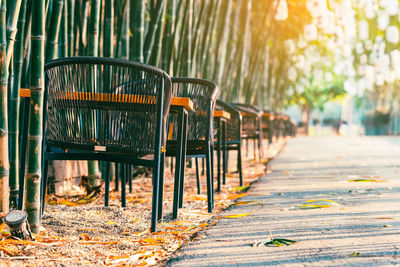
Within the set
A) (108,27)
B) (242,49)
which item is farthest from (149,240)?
(242,49)

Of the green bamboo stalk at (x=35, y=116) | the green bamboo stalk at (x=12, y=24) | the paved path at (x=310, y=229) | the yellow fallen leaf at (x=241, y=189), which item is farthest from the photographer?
the yellow fallen leaf at (x=241, y=189)

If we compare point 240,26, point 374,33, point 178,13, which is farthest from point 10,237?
point 374,33

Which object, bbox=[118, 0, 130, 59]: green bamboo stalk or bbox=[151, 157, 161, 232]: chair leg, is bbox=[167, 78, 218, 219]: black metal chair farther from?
bbox=[118, 0, 130, 59]: green bamboo stalk

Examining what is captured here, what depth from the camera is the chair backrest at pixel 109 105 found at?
2328 mm

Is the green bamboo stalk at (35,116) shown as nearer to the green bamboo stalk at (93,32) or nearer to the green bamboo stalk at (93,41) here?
the green bamboo stalk at (93,41)

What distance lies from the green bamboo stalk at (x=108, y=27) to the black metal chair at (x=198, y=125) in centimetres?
78

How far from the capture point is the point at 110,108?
7.70 feet

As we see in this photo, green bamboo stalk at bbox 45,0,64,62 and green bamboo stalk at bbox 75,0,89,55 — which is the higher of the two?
green bamboo stalk at bbox 75,0,89,55

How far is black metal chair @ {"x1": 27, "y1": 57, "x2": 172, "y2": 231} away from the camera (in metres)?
2.33

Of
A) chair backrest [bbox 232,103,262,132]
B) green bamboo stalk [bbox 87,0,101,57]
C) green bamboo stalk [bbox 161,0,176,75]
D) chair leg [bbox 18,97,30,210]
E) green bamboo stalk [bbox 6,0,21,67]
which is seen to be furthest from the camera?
chair backrest [bbox 232,103,262,132]

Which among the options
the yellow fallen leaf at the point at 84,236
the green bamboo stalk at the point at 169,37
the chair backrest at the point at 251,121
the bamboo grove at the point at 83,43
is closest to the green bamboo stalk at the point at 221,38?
the bamboo grove at the point at 83,43

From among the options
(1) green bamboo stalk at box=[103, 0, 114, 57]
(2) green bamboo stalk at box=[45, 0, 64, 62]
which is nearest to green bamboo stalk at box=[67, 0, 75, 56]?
(1) green bamboo stalk at box=[103, 0, 114, 57]

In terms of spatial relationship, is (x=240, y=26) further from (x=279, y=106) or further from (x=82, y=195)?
(x=279, y=106)

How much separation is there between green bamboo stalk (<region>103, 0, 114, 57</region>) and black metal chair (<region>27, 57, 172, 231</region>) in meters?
1.63
